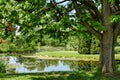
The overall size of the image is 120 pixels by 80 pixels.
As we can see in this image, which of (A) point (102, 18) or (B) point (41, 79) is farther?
(A) point (102, 18)

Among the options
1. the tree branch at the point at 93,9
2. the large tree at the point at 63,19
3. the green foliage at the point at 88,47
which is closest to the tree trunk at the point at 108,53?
the large tree at the point at 63,19

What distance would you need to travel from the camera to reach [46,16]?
52.5 feet

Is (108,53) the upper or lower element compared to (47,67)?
upper

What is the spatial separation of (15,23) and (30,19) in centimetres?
151

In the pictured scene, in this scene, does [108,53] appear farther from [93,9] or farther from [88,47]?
[88,47]

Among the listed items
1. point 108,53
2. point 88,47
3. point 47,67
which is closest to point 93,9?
point 108,53

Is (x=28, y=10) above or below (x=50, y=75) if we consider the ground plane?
above

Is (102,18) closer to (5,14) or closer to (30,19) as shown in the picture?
(30,19)

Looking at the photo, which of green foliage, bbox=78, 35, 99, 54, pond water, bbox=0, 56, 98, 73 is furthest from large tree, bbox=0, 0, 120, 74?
green foliage, bbox=78, 35, 99, 54

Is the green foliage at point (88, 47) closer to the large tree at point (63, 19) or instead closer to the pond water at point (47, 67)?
the pond water at point (47, 67)

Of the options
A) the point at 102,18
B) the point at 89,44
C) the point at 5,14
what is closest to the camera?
the point at 5,14

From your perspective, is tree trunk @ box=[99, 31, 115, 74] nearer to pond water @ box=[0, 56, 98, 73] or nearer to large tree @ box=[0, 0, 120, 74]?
large tree @ box=[0, 0, 120, 74]

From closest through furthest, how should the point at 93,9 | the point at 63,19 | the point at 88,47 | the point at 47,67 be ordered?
the point at 63,19, the point at 93,9, the point at 47,67, the point at 88,47

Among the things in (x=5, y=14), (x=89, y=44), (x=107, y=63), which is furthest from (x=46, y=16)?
(x=89, y=44)
